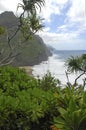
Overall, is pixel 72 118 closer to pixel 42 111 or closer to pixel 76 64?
pixel 42 111

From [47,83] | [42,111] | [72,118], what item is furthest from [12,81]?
[72,118]

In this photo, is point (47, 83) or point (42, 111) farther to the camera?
point (47, 83)

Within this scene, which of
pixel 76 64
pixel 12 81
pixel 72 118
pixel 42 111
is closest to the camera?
pixel 72 118

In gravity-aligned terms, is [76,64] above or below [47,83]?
above

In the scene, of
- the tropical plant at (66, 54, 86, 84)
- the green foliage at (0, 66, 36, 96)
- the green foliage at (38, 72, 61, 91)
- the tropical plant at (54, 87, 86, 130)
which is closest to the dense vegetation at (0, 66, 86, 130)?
the tropical plant at (54, 87, 86, 130)

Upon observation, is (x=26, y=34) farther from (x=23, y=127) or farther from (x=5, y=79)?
(x=23, y=127)

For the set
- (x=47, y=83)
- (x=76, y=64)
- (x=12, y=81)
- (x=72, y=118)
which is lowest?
(x=72, y=118)

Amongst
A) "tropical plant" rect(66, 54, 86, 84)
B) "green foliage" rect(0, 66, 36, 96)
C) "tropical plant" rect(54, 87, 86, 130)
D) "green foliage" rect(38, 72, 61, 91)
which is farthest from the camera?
"tropical plant" rect(66, 54, 86, 84)

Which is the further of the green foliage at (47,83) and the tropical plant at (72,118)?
the green foliage at (47,83)

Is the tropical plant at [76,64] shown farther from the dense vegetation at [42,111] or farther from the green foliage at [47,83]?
the dense vegetation at [42,111]

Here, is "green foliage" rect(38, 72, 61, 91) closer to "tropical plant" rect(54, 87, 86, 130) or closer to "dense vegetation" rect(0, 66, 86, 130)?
"dense vegetation" rect(0, 66, 86, 130)

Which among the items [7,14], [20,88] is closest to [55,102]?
[20,88]

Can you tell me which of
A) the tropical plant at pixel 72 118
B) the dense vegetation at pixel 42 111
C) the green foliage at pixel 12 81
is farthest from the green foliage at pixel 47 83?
the tropical plant at pixel 72 118

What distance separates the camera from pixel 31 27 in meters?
10.2
